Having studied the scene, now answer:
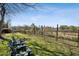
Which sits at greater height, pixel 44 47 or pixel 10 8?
pixel 10 8

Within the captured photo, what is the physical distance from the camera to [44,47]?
3549 millimetres

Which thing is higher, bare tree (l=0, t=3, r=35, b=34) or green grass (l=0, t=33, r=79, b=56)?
bare tree (l=0, t=3, r=35, b=34)

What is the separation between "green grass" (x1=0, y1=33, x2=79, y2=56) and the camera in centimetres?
352

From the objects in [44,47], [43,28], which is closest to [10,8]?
[43,28]

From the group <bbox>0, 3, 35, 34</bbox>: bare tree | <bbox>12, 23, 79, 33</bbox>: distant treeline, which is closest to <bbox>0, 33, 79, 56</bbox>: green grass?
<bbox>12, 23, 79, 33</bbox>: distant treeline

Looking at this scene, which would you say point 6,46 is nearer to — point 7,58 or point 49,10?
point 7,58

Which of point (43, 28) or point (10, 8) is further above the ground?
point (10, 8)

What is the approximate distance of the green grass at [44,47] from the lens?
11.5 feet

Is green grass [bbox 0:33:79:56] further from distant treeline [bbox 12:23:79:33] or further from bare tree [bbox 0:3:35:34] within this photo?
bare tree [bbox 0:3:35:34]

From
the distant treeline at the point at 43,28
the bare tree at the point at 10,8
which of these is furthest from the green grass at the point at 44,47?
the bare tree at the point at 10,8

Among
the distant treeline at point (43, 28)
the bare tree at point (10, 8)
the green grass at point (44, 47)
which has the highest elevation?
the bare tree at point (10, 8)

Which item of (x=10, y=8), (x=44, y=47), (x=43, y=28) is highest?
(x=10, y=8)

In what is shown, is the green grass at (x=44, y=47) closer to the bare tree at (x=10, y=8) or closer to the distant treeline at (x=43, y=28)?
the distant treeline at (x=43, y=28)

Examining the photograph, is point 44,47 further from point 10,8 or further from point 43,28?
point 10,8
